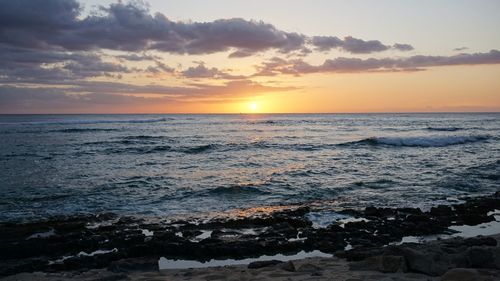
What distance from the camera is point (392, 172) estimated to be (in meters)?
21.5

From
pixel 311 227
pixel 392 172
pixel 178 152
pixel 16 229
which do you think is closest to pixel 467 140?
pixel 392 172

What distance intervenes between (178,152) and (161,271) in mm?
25238

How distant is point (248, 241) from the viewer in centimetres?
969

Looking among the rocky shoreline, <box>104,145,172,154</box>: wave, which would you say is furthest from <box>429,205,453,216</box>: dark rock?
<box>104,145,172,154</box>: wave

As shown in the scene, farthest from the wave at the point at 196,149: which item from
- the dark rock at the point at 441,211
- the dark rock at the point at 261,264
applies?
the dark rock at the point at 261,264

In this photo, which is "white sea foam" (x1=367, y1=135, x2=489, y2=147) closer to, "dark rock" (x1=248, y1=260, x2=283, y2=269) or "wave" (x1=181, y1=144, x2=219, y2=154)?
"wave" (x1=181, y1=144, x2=219, y2=154)

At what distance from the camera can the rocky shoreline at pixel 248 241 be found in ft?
23.7

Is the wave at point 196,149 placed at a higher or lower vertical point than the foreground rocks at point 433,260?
lower

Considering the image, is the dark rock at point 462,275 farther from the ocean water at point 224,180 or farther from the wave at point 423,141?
the wave at point 423,141

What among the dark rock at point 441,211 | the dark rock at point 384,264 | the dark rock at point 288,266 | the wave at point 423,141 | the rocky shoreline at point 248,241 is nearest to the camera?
the dark rock at point 384,264

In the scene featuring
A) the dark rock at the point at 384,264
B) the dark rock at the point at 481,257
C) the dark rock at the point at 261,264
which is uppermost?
the dark rock at the point at 481,257

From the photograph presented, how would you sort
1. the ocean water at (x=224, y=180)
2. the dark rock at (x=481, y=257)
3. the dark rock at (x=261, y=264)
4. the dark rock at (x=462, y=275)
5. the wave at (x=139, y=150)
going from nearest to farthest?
the dark rock at (x=462, y=275)
the dark rock at (x=481, y=257)
the dark rock at (x=261, y=264)
the ocean water at (x=224, y=180)
the wave at (x=139, y=150)

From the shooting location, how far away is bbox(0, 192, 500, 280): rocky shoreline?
723 centimetres

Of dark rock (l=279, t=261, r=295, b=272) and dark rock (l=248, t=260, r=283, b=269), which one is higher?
dark rock (l=279, t=261, r=295, b=272)
